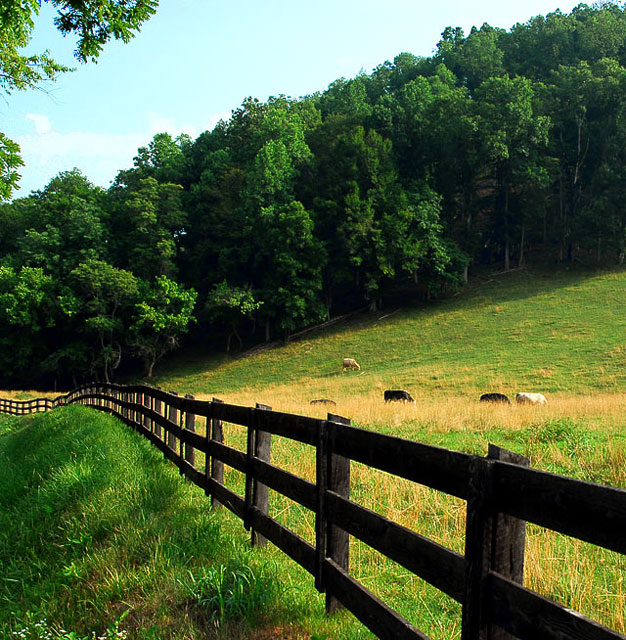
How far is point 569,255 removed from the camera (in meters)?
60.3

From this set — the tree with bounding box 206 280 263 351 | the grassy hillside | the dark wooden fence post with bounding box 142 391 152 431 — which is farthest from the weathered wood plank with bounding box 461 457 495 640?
the tree with bounding box 206 280 263 351

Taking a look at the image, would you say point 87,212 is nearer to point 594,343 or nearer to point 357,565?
point 594,343

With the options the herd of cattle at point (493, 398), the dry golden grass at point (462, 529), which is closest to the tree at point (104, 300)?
the herd of cattle at point (493, 398)

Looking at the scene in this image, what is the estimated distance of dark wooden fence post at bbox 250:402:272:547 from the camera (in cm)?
500

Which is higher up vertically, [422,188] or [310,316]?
[422,188]

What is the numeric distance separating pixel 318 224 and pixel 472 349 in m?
24.0

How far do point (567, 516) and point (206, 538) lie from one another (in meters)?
3.61

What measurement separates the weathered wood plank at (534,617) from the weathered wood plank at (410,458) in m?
0.40

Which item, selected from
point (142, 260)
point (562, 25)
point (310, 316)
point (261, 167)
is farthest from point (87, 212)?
point (562, 25)

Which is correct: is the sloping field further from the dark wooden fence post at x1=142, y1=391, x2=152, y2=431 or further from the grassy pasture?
the dark wooden fence post at x1=142, y1=391, x2=152, y2=431

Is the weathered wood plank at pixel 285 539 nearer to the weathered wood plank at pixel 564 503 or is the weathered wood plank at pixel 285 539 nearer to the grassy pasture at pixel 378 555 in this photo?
the grassy pasture at pixel 378 555

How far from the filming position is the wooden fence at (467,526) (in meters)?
2.00

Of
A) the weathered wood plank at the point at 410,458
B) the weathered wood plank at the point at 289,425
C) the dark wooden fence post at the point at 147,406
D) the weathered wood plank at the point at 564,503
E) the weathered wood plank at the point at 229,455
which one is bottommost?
the dark wooden fence post at the point at 147,406

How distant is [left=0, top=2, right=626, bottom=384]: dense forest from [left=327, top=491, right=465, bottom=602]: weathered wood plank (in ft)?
165
